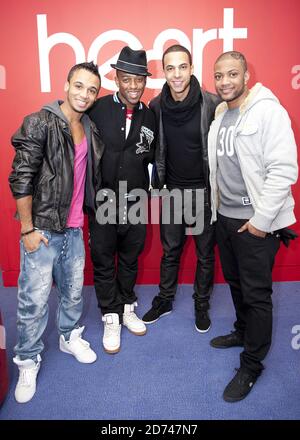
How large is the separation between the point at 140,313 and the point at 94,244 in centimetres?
84

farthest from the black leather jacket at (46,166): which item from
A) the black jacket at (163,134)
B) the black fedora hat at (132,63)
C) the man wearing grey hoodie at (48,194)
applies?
the black jacket at (163,134)

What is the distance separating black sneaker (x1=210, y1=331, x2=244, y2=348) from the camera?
2463 millimetres

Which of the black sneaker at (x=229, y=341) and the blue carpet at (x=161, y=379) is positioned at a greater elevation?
the black sneaker at (x=229, y=341)

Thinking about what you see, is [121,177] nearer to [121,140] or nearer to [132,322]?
[121,140]

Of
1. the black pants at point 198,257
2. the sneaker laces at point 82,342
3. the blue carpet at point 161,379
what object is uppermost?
the black pants at point 198,257

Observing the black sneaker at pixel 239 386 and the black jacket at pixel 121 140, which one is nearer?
the black sneaker at pixel 239 386

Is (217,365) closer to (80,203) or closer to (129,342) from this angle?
(129,342)

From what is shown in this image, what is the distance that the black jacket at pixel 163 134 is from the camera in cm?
242

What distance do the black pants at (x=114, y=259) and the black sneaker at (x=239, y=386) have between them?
0.96 m

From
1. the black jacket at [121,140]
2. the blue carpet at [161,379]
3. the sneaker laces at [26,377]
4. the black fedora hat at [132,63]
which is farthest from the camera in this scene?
the black jacket at [121,140]

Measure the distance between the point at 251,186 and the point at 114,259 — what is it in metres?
1.15

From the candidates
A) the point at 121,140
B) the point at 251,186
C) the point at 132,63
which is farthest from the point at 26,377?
the point at 132,63

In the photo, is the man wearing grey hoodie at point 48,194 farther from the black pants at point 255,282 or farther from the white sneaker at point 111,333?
the black pants at point 255,282

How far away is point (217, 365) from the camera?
2.29 meters
